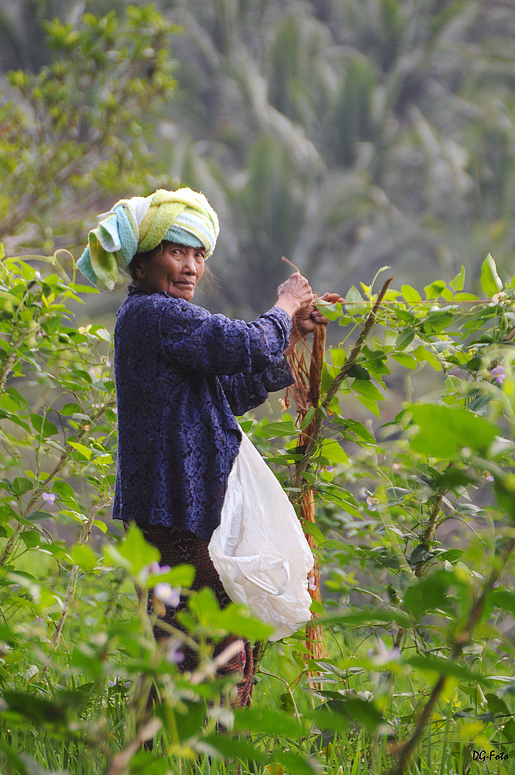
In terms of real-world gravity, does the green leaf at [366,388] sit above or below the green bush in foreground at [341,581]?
above

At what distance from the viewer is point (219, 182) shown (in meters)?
11.6

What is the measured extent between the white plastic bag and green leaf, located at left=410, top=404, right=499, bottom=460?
2.29 ft

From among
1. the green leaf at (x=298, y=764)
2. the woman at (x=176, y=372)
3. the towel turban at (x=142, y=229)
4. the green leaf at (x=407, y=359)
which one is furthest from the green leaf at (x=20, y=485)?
the green leaf at (x=298, y=764)

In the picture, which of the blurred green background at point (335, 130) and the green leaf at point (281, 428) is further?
the blurred green background at point (335, 130)

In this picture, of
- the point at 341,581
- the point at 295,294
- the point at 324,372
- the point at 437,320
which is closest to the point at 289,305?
the point at 295,294

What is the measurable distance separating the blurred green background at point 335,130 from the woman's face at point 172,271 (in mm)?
8595

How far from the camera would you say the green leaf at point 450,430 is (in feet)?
1.17

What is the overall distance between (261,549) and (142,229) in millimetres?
579

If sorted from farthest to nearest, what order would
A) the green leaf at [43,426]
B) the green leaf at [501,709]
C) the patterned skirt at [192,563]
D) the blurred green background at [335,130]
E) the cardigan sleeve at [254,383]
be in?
1. the blurred green background at [335,130]
2. the green leaf at [43,426]
3. the cardigan sleeve at [254,383]
4. the patterned skirt at [192,563]
5. the green leaf at [501,709]

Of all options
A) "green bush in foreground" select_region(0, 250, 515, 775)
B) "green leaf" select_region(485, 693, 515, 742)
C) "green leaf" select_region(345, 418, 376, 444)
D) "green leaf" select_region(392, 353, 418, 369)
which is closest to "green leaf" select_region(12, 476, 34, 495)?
"green bush in foreground" select_region(0, 250, 515, 775)

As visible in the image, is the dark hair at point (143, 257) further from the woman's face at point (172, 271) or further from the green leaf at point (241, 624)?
the green leaf at point (241, 624)

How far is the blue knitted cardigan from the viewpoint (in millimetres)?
1047

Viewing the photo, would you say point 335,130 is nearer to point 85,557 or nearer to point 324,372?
point 324,372

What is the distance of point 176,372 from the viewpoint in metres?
1.10
